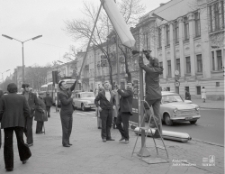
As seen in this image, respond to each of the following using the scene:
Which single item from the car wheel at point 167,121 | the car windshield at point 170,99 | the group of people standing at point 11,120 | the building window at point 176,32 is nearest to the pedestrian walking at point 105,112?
the group of people standing at point 11,120

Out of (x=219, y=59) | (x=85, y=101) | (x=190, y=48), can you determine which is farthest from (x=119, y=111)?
(x=190, y=48)

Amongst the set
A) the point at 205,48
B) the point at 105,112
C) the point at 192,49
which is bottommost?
the point at 105,112

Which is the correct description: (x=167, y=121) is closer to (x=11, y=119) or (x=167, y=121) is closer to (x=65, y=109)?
(x=65, y=109)

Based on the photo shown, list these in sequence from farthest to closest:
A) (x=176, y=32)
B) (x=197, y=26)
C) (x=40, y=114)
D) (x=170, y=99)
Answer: (x=176, y=32)
(x=197, y=26)
(x=170, y=99)
(x=40, y=114)

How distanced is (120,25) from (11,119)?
10.1 feet

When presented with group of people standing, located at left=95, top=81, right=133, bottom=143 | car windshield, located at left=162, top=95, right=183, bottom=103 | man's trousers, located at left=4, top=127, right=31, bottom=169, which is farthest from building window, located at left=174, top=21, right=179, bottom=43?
man's trousers, located at left=4, top=127, right=31, bottom=169

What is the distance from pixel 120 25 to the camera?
6.18 m

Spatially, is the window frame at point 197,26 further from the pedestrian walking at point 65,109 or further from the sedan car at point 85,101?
the pedestrian walking at point 65,109

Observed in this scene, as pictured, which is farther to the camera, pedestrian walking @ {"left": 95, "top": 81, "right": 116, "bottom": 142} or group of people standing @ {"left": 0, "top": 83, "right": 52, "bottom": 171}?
pedestrian walking @ {"left": 95, "top": 81, "right": 116, "bottom": 142}

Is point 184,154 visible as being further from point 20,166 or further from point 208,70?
point 208,70

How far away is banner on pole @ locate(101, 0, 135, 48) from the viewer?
6.09 metres

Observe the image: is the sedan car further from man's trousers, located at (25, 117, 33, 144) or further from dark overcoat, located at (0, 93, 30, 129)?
dark overcoat, located at (0, 93, 30, 129)

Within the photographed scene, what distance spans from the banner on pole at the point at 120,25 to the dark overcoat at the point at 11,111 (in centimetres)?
258

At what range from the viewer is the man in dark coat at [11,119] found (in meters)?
5.55
